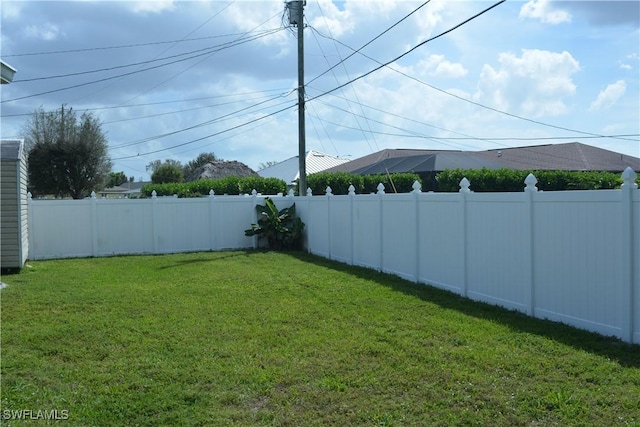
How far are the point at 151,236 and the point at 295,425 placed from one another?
13.6 m

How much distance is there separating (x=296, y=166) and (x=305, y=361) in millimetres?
31821

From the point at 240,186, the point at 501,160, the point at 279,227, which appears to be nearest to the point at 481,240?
the point at 279,227

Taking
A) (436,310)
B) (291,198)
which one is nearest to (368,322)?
(436,310)

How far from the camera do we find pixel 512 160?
34094 mm

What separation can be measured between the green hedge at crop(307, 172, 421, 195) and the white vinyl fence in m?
7.14

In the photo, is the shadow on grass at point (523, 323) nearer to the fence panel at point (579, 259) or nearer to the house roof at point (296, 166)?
the fence panel at point (579, 259)

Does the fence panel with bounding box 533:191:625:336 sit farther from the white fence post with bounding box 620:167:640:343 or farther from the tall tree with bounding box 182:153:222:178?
the tall tree with bounding box 182:153:222:178

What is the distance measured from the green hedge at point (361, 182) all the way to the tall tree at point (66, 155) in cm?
1722

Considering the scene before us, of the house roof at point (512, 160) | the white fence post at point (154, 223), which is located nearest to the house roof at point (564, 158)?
the house roof at point (512, 160)

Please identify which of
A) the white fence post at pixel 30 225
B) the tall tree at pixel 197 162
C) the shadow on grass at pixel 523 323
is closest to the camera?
the shadow on grass at pixel 523 323

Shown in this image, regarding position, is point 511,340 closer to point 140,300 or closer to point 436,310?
point 436,310

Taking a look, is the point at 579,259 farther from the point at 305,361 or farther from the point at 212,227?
the point at 212,227

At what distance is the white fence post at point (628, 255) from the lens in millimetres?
5945

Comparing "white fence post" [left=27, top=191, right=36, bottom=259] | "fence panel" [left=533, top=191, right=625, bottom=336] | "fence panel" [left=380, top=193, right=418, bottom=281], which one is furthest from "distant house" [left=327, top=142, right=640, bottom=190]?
"fence panel" [left=533, top=191, right=625, bottom=336]
